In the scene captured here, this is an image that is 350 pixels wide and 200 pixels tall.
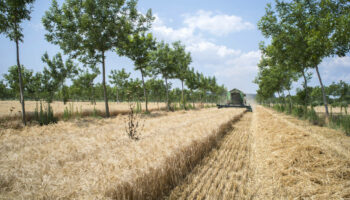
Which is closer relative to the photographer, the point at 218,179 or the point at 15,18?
the point at 218,179

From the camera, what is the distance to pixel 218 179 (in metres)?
3.23

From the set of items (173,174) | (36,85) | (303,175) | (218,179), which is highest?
(36,85)

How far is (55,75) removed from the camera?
2659 cm

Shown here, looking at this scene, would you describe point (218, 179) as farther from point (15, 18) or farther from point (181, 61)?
point (181, 61)

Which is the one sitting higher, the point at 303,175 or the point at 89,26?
the point at 89,26

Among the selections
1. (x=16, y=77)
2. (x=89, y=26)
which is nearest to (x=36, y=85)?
(x=16, y=77)

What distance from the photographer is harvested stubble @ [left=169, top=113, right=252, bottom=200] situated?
8.92 feet

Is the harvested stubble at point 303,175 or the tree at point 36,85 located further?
the tree at point 36,85

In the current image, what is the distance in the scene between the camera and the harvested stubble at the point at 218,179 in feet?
8.92

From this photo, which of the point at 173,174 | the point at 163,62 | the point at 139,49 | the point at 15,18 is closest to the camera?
the point at 173,174

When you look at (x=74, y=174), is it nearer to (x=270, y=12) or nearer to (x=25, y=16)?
(x=25, y=16)

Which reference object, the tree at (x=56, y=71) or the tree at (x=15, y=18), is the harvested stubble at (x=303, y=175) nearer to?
the tree at (x=15, y=18)

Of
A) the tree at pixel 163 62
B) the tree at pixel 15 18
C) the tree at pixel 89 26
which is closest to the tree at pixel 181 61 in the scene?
the tree at pixel 163 62

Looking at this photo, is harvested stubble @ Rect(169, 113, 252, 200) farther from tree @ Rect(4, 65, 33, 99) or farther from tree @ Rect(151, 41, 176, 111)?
tree @ Rect(4, 65, 33, 99)
